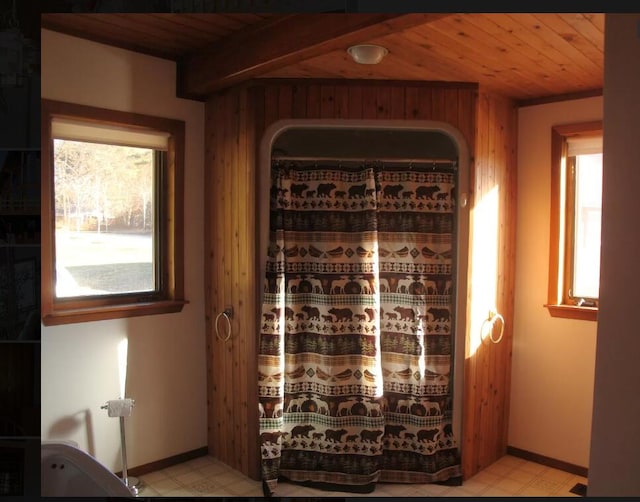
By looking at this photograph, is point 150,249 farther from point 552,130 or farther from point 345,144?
point 552,130

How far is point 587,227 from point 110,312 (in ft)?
8.73

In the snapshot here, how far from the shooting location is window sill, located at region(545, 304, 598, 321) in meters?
2.95

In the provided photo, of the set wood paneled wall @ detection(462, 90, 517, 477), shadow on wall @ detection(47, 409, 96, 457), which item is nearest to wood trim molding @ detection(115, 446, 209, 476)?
shadow on wall @ detection(47, 409, 96, 457)

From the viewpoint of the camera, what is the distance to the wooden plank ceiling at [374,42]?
2.02 metres

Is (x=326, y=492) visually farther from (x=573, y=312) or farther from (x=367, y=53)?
(x=367, y=53)

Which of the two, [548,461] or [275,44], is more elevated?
[275,44]

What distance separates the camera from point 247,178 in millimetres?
2779

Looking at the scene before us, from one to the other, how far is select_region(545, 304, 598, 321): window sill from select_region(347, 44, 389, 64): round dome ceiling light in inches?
70.2

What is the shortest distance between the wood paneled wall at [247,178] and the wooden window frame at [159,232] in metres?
0.18

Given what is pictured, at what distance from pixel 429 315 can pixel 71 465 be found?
1802 mm

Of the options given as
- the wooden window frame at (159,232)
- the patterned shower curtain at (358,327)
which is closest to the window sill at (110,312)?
the wooden window frame at (159,232)

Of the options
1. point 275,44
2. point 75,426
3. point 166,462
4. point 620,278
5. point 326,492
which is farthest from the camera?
point 166,462

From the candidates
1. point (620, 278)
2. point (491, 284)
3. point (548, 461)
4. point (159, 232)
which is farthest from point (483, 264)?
point (159, 232)

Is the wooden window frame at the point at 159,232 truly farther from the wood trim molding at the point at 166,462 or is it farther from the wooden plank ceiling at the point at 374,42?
the wood trim molding at the point at 166,462
